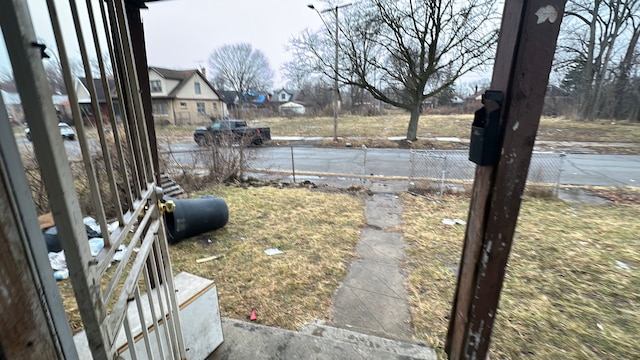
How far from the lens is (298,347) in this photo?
1996 mm

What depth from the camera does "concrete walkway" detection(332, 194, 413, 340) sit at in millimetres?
2645

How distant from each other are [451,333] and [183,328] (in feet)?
5.00

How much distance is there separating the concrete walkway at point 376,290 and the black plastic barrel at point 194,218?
2.22m

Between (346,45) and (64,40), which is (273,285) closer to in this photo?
(64,40)

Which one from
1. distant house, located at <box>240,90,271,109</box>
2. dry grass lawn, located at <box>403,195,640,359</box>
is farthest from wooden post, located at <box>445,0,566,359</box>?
distant house, located at <box>240,90,271,109</box>

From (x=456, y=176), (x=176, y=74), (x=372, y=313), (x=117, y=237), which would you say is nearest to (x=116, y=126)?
(x=117, y=237)

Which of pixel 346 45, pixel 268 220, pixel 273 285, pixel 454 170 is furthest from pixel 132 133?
pixel 346 45

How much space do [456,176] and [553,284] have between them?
17.9 feet

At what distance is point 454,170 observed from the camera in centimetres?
885

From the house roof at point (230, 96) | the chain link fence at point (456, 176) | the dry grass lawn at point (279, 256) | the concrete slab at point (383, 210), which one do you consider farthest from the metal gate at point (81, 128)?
the house roof at point (230, 96)

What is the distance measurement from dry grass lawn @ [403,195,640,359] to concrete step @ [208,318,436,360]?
0.45 m

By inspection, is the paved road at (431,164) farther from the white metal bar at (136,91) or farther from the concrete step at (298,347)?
the white metal bar at (136,91)

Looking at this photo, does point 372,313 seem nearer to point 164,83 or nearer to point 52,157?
point 52,157

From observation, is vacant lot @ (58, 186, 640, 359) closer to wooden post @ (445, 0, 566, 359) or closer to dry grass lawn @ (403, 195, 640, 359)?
dry grass lawn @ (403, 195, 640, 359)
